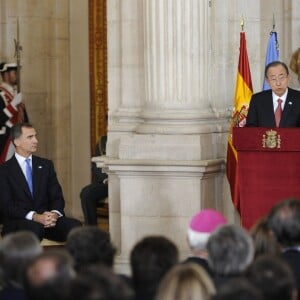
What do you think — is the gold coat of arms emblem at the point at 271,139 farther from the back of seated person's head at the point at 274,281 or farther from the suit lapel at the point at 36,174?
the back of seated person's head at the point at 274,281

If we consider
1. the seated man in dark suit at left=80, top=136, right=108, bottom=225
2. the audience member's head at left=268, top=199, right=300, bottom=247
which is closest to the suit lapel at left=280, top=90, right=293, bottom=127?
the seated man in dark suit at left=80, top=136, right=108, bottom=225

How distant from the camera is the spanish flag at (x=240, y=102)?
10.4 metres

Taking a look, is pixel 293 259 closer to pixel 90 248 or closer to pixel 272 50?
pixel 90 248

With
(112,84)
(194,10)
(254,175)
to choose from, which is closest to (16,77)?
(112,84)

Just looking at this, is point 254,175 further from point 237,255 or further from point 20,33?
point 20,33

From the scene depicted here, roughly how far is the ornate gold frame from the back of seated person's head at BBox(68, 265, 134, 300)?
9347 mm

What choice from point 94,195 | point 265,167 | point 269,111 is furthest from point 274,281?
point 94,195

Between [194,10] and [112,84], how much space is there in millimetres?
1147

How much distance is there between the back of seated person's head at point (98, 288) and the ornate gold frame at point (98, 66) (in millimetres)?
9347

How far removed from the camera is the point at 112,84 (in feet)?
37.1

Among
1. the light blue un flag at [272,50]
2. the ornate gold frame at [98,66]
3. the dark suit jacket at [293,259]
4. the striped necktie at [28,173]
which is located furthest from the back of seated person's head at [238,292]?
the ornate gold frame at [98,66]

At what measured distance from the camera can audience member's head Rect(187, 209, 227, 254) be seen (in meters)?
6.66

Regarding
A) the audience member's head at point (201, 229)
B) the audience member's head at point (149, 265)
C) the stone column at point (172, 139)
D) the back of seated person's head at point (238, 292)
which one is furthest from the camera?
the stone column at point (172, 139)

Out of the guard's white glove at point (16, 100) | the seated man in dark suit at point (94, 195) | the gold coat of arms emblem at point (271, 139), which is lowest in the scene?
the seated man in dark suit at point (94, 195)
